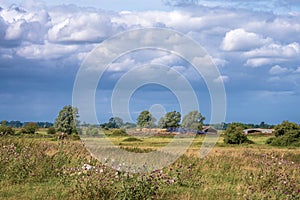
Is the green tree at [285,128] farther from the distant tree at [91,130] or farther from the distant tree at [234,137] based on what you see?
the distant tree at [91,130]

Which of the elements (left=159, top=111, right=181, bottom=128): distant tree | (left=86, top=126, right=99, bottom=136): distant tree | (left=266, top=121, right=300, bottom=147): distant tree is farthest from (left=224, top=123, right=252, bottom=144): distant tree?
(left=86, top=126, right=99, bottom=136): distant tree

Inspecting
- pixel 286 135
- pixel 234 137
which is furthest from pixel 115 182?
pixel 286 135

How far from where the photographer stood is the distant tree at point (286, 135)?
4662 cm

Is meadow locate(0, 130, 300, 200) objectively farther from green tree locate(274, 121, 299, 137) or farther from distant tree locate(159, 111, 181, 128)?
green tree locate(274, 121, 299, 137)

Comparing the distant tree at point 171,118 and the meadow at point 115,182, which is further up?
the distant tree at point 171,118

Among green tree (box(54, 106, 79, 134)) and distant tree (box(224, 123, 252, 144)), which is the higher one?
green tree (box(54, 106, 79, 134))

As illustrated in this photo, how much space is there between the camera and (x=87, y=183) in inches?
366

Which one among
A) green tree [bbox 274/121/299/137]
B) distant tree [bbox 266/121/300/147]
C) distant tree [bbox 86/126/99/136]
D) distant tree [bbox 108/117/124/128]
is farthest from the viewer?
green tree [bbox 274/121/299/137]

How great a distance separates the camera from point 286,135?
48.0 m

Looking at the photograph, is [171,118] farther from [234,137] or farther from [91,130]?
[234,137]

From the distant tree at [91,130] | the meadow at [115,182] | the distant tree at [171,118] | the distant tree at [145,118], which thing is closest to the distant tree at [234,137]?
the distant tree at [171,118]

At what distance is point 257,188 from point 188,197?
2153 mm

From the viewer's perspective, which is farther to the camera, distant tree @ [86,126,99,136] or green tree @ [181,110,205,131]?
green tree @ [181,110,205,131]

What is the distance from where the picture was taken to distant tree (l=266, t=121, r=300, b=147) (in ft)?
153
